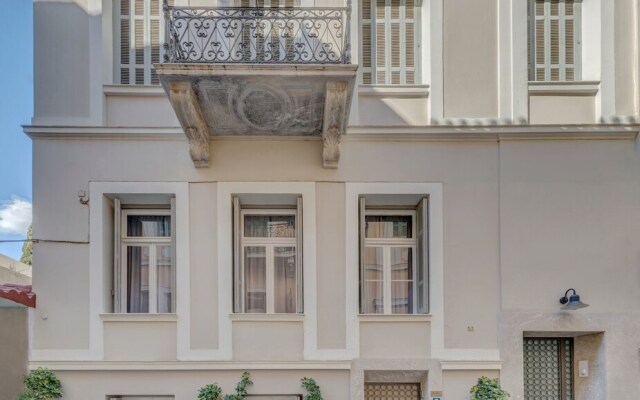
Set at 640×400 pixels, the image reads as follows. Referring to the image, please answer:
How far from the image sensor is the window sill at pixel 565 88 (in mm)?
7477

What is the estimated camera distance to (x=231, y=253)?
7266 mm

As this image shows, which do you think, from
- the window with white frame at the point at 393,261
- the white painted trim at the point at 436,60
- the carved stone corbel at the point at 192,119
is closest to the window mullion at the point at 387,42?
the white painted trim at the point at 436,60

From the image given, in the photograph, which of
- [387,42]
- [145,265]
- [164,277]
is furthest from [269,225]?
[387,42]

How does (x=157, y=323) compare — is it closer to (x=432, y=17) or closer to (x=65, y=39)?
(x=65, y=39)

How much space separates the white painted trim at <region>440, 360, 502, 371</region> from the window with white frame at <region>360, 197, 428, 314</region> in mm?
884

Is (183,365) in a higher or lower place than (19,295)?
lower

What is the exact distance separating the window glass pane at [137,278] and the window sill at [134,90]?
2418mm

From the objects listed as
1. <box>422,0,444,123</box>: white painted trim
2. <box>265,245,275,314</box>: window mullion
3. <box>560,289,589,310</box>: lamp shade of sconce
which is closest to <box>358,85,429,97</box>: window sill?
<box>422,0,444,123</box>: white painted trim

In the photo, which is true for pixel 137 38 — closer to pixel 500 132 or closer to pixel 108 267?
pixel 108 267

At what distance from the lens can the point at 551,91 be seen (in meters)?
7.50

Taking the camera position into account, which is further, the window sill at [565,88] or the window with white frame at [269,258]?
the window with white frame at [269,258]

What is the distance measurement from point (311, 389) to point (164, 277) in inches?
114

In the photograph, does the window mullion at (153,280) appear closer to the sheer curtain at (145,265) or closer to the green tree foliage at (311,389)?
the sheer curtain at (145,265)

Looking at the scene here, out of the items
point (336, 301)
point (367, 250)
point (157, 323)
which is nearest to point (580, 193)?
point (367, 250)
